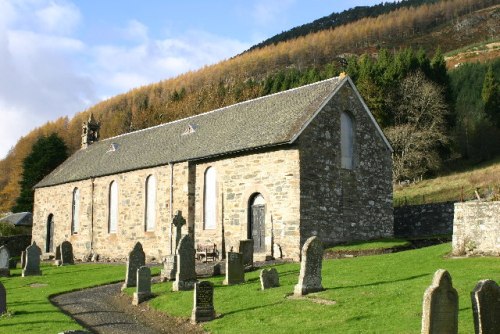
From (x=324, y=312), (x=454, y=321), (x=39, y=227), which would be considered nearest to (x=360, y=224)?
(x=324, y=312)

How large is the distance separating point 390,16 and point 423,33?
11944 millimetres

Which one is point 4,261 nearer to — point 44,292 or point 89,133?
point 44,292

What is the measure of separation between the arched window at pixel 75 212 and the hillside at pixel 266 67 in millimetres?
32484

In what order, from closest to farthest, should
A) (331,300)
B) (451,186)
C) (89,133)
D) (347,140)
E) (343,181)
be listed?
(331,300) < (343,181) < (347,140) < (451,186) < (89,133)

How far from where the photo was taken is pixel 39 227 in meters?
48.3

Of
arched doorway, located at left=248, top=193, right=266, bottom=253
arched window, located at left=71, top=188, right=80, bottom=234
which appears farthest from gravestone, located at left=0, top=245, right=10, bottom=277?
arched window, located at left=71, top=188, right=80, bottom=234

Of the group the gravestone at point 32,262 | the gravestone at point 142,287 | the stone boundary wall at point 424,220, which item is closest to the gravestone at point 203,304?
the gravestone at point 142,287

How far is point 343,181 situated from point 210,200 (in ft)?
24.7

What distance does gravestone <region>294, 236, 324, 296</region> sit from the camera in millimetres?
16234

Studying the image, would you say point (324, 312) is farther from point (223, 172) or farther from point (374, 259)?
point (223, 172)

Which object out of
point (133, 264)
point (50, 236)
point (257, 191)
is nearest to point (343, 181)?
point (257, 191)

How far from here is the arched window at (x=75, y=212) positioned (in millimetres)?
43344

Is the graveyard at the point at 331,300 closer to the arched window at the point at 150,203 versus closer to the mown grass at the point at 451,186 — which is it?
the arched window at the point at 150,203

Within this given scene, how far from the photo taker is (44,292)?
22.4 metres
